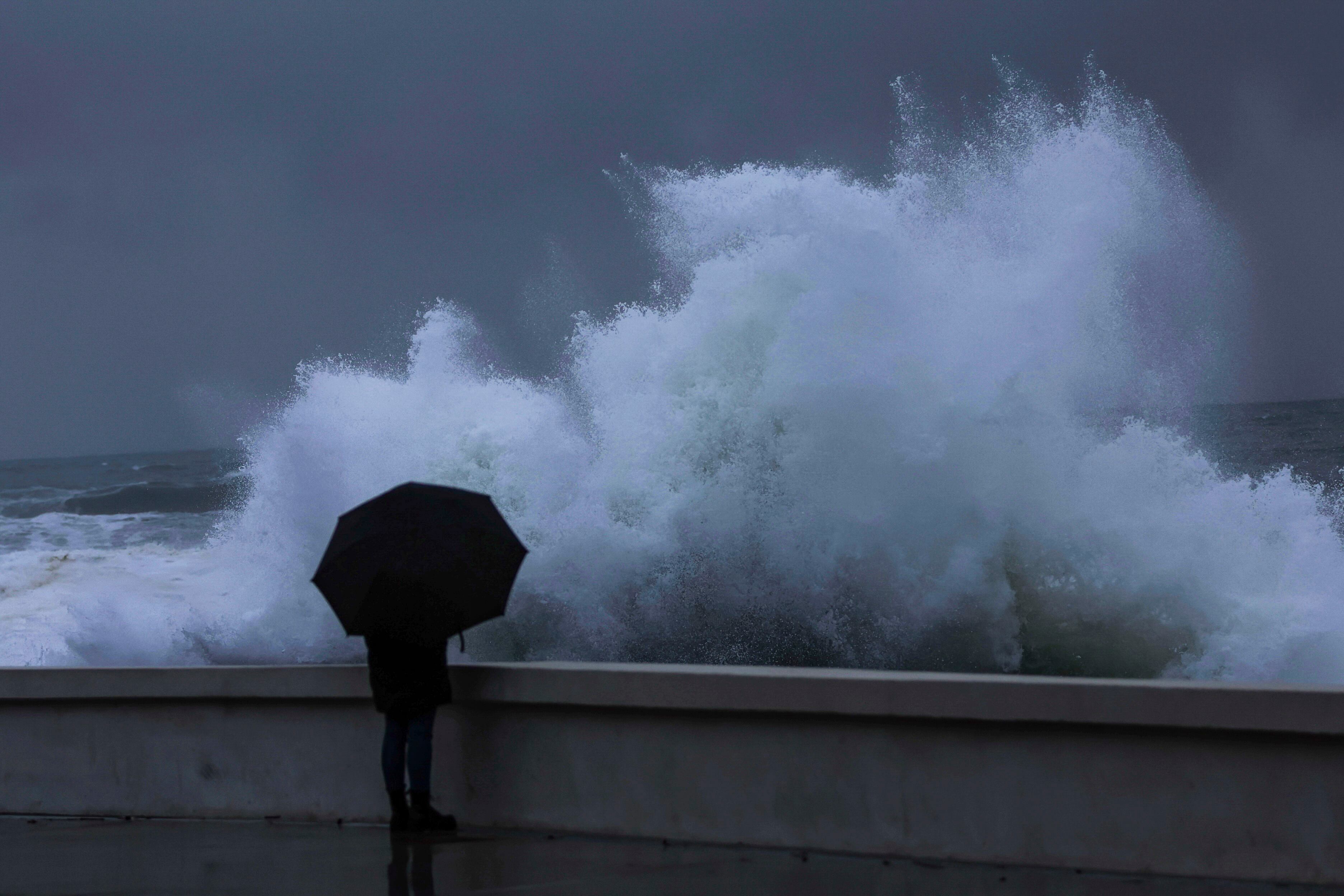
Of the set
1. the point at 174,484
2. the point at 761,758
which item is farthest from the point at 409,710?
the point at 174,484

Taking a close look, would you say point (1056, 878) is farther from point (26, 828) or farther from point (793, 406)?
point (793, 406)

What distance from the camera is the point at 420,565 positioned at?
5016 millimetres

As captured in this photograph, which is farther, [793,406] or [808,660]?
[793,406]

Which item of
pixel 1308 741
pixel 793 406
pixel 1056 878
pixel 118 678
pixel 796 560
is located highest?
pixel 793 406

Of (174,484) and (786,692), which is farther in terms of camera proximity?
(174,484)

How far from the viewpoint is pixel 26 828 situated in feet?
19.2

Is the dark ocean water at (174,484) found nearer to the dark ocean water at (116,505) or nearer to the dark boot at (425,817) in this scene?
the dark ocean water at (116,505)

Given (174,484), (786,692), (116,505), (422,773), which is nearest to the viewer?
(786,692)

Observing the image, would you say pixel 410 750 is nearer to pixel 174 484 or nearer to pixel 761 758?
pixel 761 758

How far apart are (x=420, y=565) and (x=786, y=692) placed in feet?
4.78

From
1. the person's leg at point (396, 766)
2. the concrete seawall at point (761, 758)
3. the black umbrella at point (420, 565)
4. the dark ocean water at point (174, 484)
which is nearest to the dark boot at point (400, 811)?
the person's leg at point (396, 766)

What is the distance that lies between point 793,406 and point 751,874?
25.1 ft

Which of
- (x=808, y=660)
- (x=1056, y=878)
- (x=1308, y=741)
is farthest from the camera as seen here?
(x=808, y=660)

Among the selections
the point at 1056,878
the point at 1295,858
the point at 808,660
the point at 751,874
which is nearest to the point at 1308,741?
the point at 1295,858
